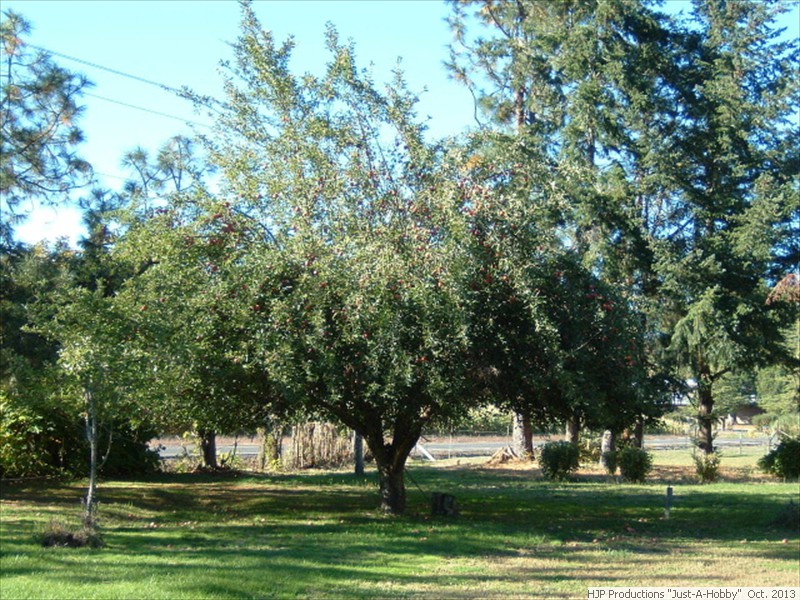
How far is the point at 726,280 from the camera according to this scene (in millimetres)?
25859

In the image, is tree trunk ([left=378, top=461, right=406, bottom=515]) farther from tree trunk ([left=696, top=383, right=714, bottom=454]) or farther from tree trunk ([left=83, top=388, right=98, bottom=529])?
tree trunk ([left=696, top=383, right=714, bottom=454])

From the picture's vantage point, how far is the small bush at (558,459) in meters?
24.1

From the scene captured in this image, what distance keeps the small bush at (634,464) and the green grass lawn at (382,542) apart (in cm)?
222

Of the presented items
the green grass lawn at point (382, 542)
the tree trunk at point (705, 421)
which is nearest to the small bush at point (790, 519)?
the green grass lawn at point (382, 542)

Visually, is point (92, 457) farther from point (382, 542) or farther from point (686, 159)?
point (686, 159)

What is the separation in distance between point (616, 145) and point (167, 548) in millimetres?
19409

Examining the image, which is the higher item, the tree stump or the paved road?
the paved road

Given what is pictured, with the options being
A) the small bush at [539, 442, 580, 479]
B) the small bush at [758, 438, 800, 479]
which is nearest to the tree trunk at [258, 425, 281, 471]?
the small bush at [539, 442, 580, 479]

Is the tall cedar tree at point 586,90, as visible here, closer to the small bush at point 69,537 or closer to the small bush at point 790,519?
the small bush at point 790,519

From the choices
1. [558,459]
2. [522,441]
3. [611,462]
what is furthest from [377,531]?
[522,441]

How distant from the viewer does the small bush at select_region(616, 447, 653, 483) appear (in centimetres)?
2392

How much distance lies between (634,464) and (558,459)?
194cm

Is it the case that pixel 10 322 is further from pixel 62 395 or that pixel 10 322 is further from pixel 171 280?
pixel 171 280

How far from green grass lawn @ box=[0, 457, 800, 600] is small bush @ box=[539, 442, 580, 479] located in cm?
227
